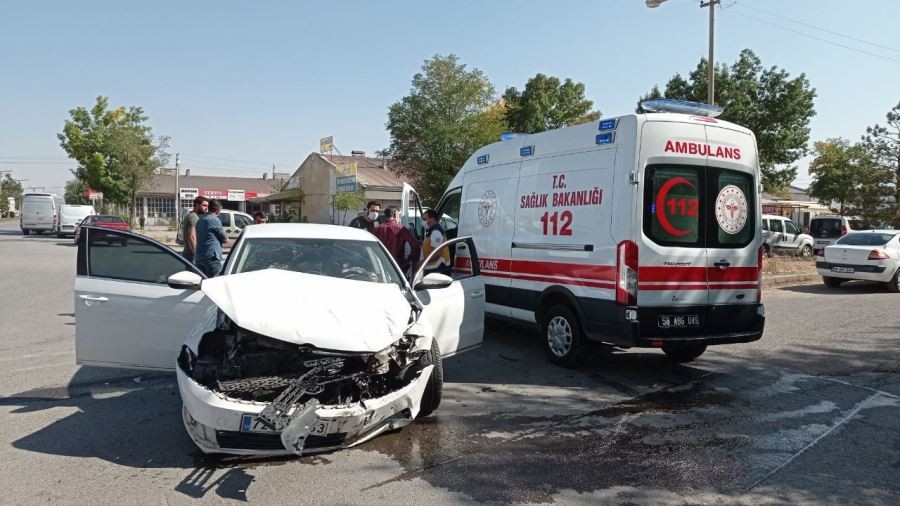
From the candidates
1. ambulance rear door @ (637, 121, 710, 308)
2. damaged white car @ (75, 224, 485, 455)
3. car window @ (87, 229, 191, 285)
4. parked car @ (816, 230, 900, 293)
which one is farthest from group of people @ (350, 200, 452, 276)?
parked car @ (816, 230, 900, 293)

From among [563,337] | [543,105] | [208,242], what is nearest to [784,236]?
[543,105]

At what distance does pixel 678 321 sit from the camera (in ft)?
21.1

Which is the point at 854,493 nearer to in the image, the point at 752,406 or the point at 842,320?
the point at 752,406

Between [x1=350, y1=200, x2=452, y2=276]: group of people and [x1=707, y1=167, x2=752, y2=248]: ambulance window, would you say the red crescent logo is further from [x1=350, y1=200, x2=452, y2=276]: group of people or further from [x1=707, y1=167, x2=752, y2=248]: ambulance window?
[x1=350, y1=200, x2=452, y2=276]: group of people

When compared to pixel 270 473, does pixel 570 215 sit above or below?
above

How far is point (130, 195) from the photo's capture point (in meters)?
45.0

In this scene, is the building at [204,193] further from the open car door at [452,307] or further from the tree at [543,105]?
the open car door at [452,307]

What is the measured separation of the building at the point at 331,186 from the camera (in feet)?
126

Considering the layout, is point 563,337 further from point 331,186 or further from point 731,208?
point 331,186

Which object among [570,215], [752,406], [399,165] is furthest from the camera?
[399,165]

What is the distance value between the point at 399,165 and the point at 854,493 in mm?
31479

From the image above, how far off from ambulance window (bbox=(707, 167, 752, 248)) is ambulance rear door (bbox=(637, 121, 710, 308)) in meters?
0.14

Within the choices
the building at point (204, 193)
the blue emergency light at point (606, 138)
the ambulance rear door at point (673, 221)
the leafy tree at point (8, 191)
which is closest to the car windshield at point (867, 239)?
the ambulance rear door at point (673, 221)

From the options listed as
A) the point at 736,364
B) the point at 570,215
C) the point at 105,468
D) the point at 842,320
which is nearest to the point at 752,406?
the point at 736,364
